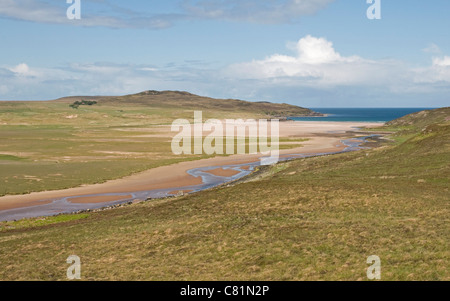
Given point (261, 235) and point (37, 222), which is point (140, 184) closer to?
point (37, 222)

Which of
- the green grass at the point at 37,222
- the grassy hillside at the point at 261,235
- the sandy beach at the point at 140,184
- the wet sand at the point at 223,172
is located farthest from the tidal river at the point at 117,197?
the grassy hillside at the point at 261,235

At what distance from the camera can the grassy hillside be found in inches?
794

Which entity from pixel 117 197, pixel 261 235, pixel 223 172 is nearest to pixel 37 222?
pixel 117 197

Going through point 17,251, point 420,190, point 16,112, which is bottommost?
point 17,251

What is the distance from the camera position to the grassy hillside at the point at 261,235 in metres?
20.2

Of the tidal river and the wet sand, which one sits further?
the wet sand

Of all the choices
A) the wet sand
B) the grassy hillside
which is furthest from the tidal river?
the grassy hillside

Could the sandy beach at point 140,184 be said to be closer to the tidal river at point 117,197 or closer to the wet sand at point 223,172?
the wet sand at point 223,172

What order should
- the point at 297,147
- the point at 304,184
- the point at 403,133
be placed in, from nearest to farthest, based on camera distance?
1. the point at 304,184
2. the point at 297,147
3. the point at 403,133

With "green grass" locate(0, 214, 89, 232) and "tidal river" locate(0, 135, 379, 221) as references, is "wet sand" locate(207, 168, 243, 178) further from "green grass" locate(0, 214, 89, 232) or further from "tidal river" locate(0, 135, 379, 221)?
"green grass" locate(0, 214, 89, 232)

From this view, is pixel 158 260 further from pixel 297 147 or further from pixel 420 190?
pixel 297 147

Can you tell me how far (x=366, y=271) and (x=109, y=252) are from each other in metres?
13.6

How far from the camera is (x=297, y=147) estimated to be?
321 ft
